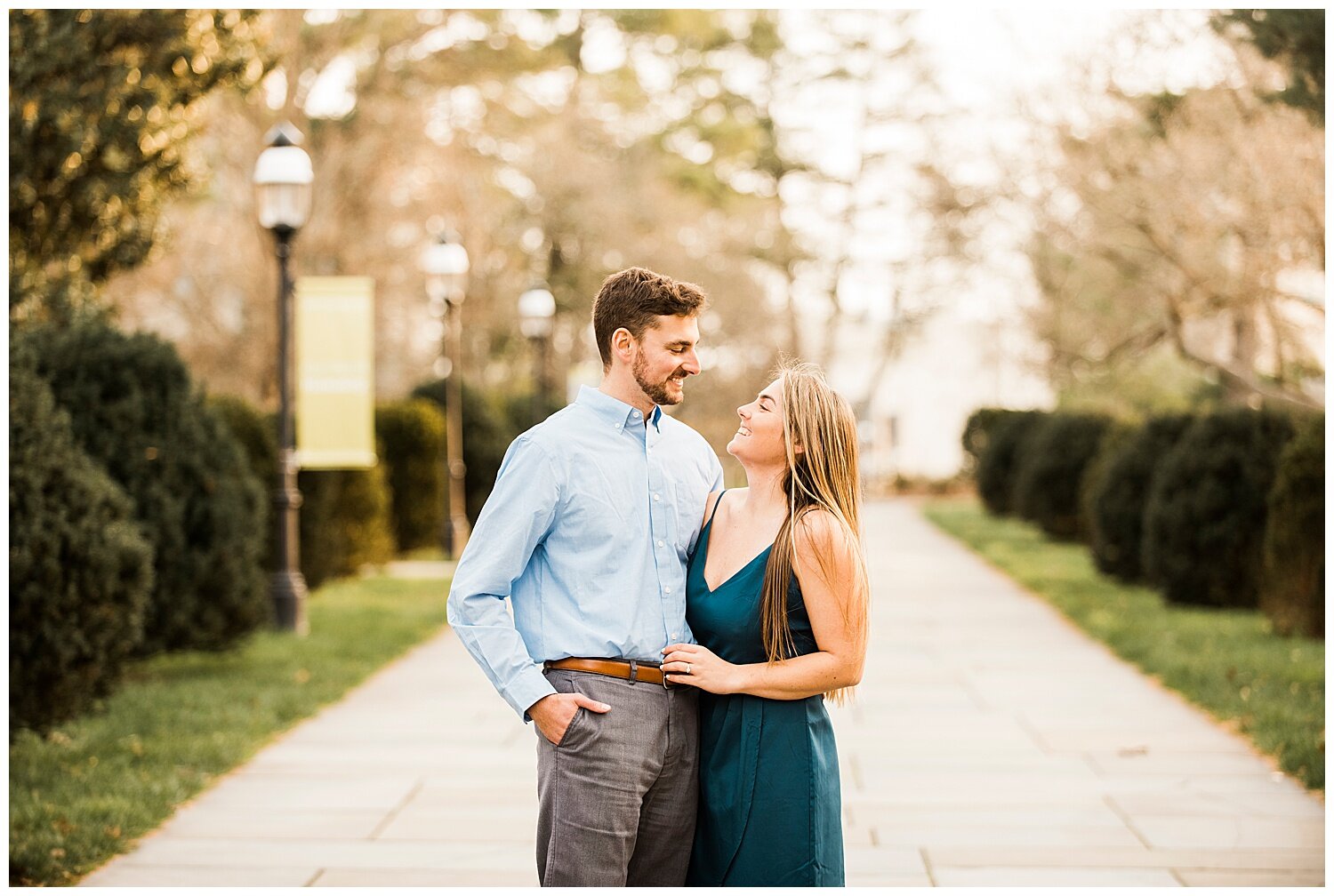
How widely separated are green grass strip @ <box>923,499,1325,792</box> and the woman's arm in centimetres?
431

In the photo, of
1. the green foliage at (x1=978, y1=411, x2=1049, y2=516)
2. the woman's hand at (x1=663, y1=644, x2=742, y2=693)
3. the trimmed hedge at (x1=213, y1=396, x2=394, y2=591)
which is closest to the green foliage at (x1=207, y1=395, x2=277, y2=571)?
the trimmed hedge at (x1=213, y1=396, x2=394, y2=591)

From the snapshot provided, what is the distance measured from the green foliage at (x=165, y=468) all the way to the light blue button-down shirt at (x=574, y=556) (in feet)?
20.4

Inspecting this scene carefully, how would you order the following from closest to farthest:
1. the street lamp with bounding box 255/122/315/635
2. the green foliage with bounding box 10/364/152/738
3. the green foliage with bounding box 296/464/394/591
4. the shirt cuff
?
the shirt cuff, the green foliage with bounding box 10/364/152/738, the street lamp with bounding box 255/122/315/635, the green foliage with bounding box 296/464/394/591

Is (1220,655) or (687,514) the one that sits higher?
(687,514)

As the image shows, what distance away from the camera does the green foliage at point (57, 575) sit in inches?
269

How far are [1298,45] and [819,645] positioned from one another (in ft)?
22.1

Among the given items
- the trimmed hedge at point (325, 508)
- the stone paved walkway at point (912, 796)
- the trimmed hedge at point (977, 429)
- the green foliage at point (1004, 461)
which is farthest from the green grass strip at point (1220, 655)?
the trimmed hedge at point (977, 429)

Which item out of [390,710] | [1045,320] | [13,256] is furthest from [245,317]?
[390,710]

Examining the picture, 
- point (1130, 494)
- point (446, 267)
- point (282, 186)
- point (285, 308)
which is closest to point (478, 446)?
point (446, 267)

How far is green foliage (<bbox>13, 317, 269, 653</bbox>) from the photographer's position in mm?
9102

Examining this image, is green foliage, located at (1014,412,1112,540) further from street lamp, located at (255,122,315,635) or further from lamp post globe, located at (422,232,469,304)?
street lamp, located at (255,122,315,635)

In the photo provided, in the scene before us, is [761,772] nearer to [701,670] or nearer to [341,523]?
[701,670]

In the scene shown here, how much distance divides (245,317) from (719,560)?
2318 cm

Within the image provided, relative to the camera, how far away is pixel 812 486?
342 cm
